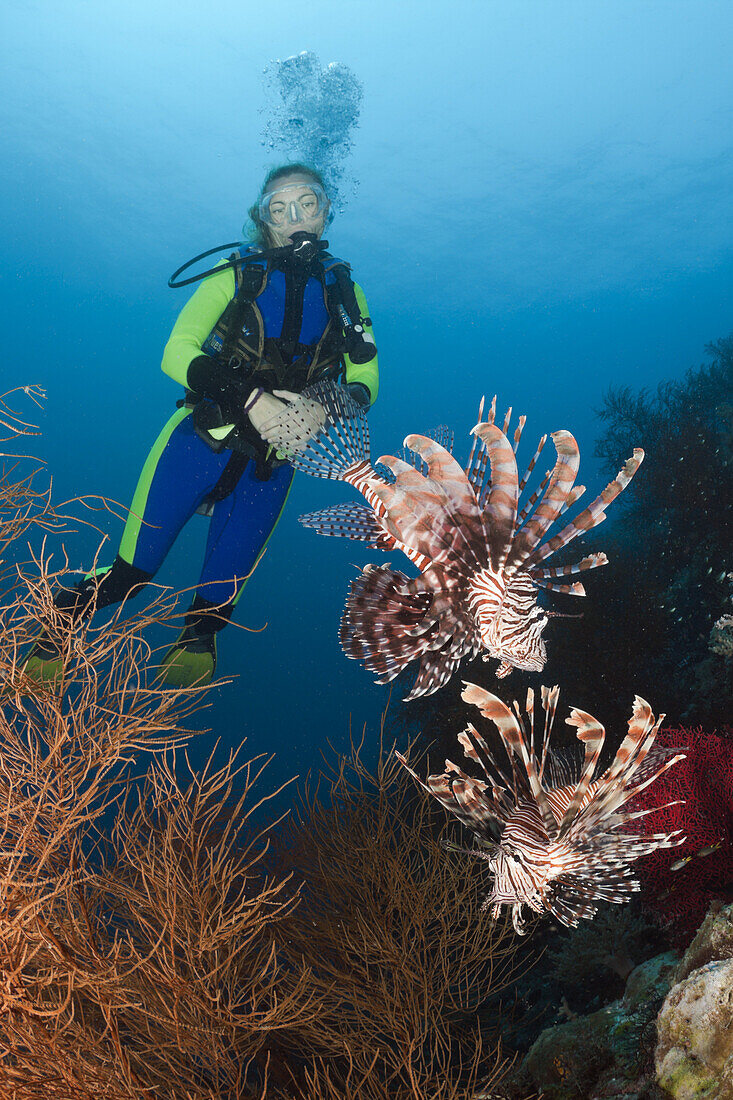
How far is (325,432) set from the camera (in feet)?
10.3

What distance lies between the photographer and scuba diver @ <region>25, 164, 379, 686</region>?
431 centimetres

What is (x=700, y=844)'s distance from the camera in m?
2.88

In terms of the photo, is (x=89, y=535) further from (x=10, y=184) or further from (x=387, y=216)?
(x=387, y=216)

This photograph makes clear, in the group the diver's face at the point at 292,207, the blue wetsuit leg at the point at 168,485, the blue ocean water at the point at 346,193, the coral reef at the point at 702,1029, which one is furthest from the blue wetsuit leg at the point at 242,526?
the blue ocean water at the point at 346,193

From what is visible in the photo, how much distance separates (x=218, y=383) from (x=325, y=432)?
128 centimetres

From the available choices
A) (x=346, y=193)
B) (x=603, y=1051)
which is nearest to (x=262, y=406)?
(x=603, y=1051)

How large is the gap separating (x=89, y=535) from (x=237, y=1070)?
3817cm

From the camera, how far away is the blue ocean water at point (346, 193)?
2339 centimetres

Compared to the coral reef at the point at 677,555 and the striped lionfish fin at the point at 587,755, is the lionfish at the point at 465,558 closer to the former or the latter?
the striped lionfish fin at the point at 587,755

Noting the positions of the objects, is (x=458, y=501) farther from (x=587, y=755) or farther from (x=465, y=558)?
(x=587, y=755)

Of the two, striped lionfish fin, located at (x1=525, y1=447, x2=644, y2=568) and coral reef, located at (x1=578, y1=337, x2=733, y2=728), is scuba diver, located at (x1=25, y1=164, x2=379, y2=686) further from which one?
coral reef, located at (x1=578, y1=337, x2=733, y2=728)

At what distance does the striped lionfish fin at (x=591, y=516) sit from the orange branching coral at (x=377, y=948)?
215 cm

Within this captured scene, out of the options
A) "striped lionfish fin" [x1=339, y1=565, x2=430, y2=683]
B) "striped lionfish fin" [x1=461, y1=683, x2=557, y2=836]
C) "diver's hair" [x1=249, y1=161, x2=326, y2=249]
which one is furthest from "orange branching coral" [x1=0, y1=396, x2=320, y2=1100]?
"diver's hair" [x1=249, y1=161, x2=326, y2=249]

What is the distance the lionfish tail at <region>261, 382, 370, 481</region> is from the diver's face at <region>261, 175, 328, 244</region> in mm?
2397
